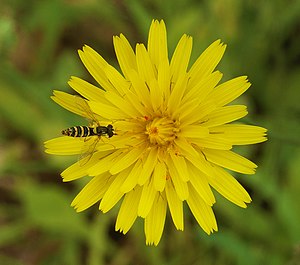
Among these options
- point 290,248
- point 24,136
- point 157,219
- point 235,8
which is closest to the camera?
point 157,219

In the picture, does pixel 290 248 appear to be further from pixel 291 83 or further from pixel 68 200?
pixel 68 200

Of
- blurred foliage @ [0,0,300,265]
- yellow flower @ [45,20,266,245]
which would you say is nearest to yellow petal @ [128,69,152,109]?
yellow flower @ [45,20,266,245]

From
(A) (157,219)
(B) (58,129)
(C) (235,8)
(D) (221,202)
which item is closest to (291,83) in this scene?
(C) (235,8)

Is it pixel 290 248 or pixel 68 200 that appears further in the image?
pixel 68 200

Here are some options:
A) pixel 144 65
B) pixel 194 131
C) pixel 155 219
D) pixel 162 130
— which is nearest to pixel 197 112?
pixel 194 131

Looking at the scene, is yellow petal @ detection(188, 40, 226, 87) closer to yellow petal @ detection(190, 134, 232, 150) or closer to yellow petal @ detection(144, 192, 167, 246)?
yellow petal @ detection(190, 134, 232, 150)

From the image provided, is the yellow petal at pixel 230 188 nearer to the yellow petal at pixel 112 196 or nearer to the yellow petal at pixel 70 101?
the yellow petal at pixel 112 196

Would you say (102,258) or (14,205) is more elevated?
(14,205)
